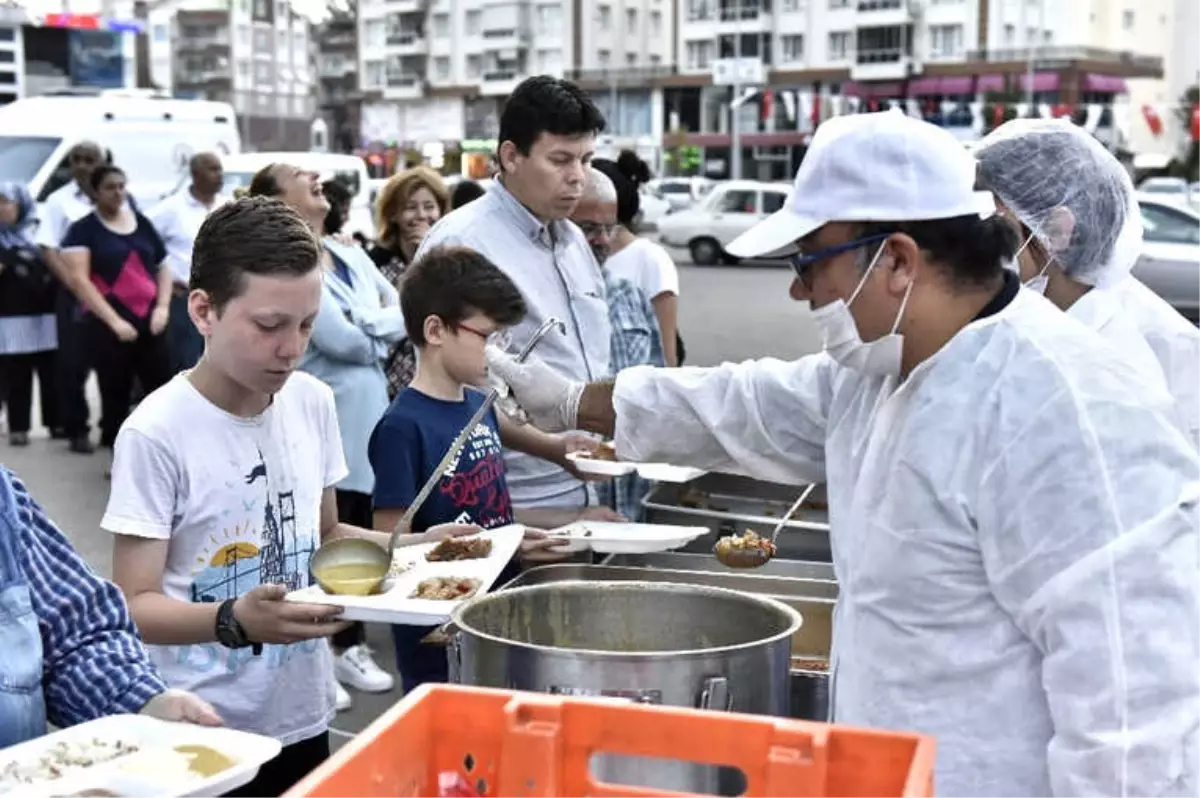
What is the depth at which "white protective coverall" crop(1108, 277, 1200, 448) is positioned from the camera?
10.6 ft

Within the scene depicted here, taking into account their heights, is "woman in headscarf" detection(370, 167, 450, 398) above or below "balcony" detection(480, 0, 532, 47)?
below

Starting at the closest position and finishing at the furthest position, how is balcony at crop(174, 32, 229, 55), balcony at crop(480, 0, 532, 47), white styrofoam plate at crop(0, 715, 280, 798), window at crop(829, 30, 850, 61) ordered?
white styrofoam plate at crop(0, 715, 280, 798) → window at crop(829, 30, 850, 61) → balcony at crop(480, 0, 532, 47) → balcony at crop(174, 32, 229, 55)

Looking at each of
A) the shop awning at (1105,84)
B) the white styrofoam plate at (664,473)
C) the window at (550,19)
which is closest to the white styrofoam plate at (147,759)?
the white styrofoam plate at (664,473)

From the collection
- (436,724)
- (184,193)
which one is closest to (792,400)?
(436,724)

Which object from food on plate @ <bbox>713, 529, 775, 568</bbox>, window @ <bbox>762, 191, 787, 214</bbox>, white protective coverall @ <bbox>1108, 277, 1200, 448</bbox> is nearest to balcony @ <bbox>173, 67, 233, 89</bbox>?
window @ <bbox>762, 191, 787, 214</bbox>

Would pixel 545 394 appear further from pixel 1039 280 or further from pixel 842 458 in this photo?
pixel 1039 280

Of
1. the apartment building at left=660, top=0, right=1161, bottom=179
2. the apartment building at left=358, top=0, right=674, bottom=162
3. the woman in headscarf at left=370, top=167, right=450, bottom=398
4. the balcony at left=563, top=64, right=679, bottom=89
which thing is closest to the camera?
the woman in headscarf at left=370, top=167, right=450, bottom=398

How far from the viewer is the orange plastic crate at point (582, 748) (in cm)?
138

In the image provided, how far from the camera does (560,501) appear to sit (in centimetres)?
377

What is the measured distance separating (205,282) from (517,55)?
237 ft

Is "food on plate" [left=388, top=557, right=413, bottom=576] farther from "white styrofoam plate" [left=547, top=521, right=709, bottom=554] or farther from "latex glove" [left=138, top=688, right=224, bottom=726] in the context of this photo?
"latex glove" [left=138, top=688, right=224, bottom=726]

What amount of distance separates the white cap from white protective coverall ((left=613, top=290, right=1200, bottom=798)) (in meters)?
0.18

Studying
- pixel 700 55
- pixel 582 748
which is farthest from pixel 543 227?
pixel 700 55

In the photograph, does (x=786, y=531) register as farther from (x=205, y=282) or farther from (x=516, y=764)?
(x=516, y=764)
